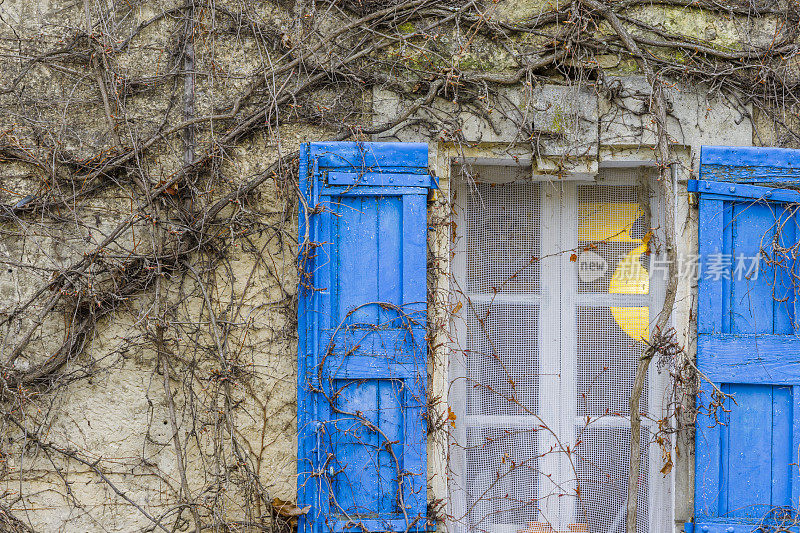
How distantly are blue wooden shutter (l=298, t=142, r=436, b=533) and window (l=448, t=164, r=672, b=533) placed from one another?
353 millimetres

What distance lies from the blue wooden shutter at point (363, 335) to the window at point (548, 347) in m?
0.35

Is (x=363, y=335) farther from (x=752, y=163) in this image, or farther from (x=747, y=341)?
(x=752, y=163)

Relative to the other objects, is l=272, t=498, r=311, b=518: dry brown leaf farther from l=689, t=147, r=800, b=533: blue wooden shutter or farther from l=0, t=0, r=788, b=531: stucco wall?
l=689, t=147, r=800, b=533: blue wooden shutter

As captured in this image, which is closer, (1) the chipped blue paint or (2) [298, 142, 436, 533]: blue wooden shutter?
(2) [298, 142, 436, 533]: blue wooden shutter

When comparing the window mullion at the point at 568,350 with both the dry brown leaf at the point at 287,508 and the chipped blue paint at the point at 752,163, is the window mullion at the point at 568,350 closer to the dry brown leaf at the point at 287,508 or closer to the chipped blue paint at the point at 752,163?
the chipped blue paint at the point at 752,163

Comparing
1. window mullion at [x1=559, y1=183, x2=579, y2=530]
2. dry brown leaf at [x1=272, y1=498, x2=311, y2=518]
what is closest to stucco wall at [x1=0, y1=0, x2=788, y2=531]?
dry brown leaf at [x1=272, y1=498, x2=311, y2=518]

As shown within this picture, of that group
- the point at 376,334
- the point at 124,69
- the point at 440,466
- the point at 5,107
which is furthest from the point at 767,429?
the point at 5,107

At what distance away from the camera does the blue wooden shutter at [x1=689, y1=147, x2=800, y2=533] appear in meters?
2.91

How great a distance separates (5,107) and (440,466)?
264 centimetres

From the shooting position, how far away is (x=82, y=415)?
3.09 meters

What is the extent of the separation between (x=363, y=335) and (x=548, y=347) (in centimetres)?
94

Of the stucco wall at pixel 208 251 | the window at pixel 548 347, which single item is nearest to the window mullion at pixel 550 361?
the window at pixel 548 347

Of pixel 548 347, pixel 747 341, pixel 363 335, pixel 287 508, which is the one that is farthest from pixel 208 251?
pixel 747 341

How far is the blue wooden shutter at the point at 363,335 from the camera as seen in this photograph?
2867mm
